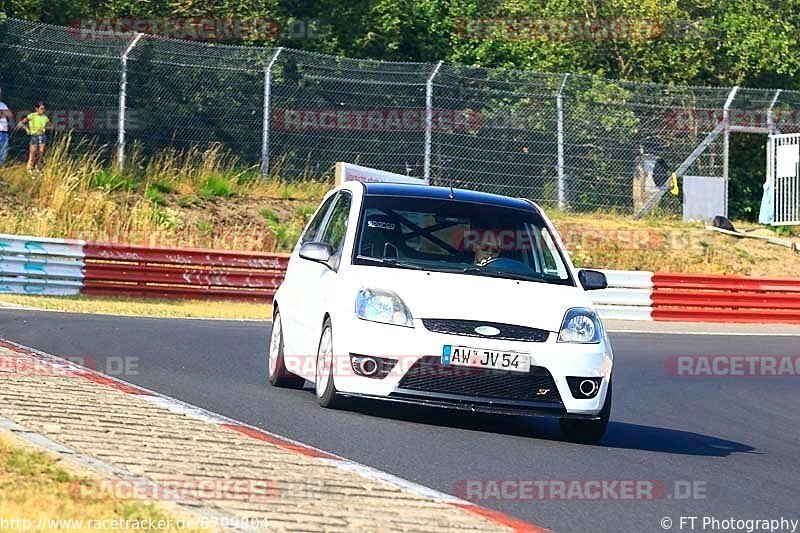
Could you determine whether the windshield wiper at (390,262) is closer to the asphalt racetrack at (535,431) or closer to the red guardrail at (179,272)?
the asphalt racetrack at (535,431)

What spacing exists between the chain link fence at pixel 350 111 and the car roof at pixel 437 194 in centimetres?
1555

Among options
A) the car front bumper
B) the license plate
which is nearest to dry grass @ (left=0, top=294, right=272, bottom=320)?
the car front bumper

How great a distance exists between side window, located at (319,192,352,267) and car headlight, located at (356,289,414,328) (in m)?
0.70

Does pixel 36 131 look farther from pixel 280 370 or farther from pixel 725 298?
pixel 280 370

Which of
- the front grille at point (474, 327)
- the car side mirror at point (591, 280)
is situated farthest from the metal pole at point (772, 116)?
the front grille at point (474, 327)

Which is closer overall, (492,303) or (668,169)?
(492,303)

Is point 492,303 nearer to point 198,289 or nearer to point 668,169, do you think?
point 198,289

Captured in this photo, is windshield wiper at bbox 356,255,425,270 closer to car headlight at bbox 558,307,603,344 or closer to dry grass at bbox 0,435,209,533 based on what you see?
car headlight at bbox 558,307,603,344

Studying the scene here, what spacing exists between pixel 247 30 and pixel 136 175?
684 cm

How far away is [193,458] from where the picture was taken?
285 inches

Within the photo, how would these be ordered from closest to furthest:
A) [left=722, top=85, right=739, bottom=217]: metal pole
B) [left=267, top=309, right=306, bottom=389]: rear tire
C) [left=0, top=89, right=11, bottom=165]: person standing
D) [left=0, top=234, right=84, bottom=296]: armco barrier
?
[left=267, top=309, right=306, bottom=389]: rear tire
[left=0, top=234, right=84, bottom=296]: armco barrier
[left=0, top=89, right=11, bottom=165]: person standing
[left=722, top=85, right=739, bottom=217]: metal pole

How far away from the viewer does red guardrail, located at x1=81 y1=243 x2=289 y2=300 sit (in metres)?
22.1

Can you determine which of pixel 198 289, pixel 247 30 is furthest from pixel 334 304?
pixel 247 30

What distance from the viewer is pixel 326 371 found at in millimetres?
10086
